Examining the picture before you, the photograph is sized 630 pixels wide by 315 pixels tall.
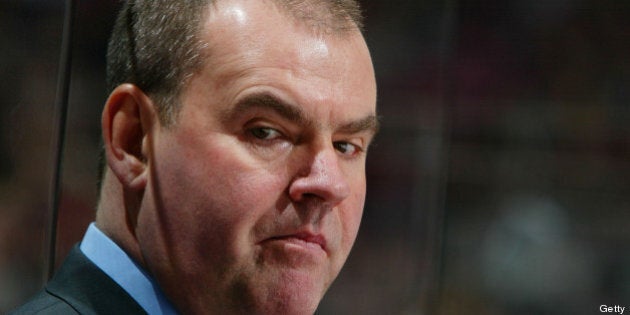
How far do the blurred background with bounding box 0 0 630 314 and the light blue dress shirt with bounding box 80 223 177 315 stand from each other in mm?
339

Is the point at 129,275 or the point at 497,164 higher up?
the point at 129,275

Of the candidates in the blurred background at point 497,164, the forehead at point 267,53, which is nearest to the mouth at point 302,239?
the forehead at point 267,53

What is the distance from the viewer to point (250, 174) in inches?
25.1

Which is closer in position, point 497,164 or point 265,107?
point 265,107

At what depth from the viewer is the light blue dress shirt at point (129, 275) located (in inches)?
26.1

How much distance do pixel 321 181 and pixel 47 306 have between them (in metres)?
0.22

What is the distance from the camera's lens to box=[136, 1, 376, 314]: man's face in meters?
0.64

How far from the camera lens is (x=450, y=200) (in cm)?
101

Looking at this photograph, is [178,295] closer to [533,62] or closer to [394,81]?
[394,81]

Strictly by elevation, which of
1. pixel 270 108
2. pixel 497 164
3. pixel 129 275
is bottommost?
pixel 497 164

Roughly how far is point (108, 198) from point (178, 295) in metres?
0.09

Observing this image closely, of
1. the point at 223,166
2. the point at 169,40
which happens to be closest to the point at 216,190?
the point at 223,166

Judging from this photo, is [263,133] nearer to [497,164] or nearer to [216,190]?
[216,190]

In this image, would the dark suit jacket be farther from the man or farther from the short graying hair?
the short graying hair
